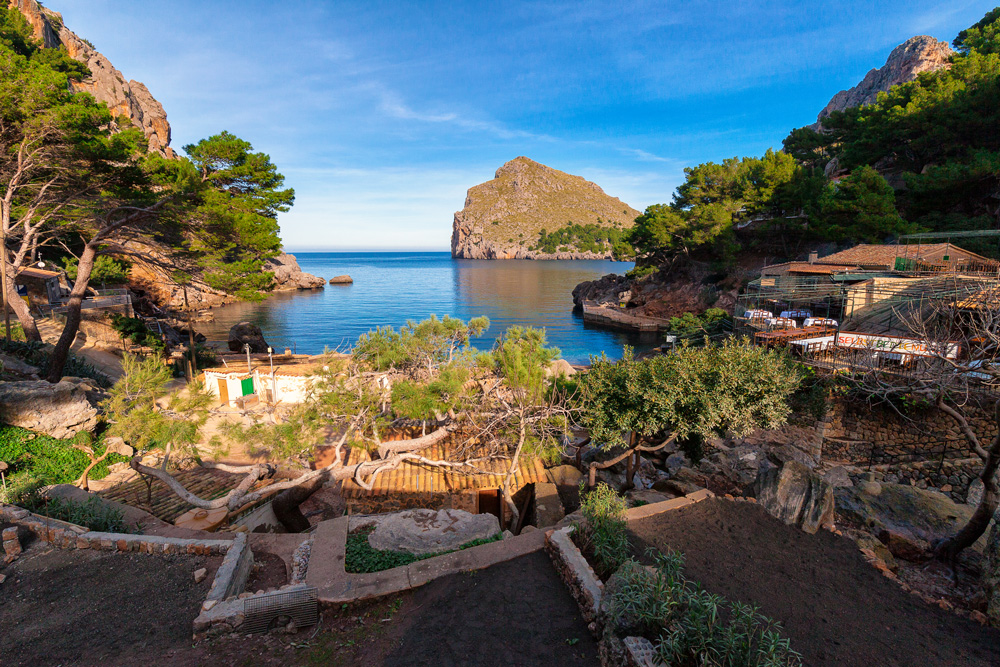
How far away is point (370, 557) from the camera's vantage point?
6.79m

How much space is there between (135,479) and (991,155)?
4473 cm

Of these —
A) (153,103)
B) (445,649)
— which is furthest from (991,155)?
(153,103)

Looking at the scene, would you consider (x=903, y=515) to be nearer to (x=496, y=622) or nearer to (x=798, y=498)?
(x=798, y=498)

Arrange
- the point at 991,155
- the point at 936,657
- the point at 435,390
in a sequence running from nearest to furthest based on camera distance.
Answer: the point at 936,657
the point at 435,390
the point at 991,155

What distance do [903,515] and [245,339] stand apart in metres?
35.8

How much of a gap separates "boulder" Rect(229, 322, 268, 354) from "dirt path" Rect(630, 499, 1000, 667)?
103 feet

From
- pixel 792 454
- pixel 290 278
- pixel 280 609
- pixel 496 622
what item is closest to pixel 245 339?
pixel 280 609

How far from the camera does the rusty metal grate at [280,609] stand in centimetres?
505

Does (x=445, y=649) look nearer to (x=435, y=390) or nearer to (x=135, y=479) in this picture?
(x=435, y=390)

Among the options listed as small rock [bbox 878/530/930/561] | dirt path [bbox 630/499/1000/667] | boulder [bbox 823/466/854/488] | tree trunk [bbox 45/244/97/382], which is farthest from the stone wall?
tree trunk [bbox 45/244/97/382]

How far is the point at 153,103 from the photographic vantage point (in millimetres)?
73625

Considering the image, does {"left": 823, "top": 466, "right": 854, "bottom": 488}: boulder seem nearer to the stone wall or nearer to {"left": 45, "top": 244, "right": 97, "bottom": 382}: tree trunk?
the stone wall

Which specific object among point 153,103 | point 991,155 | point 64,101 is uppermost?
point 153,103

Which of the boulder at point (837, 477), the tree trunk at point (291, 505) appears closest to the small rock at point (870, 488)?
the boulder at point (837, 477)
